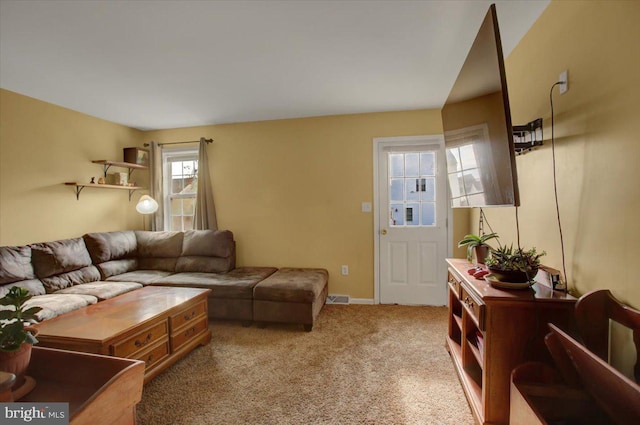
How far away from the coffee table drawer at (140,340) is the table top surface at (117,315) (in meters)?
0.07

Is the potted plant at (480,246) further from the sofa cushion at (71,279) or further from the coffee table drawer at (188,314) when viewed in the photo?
the sofa cushion at (71,279)

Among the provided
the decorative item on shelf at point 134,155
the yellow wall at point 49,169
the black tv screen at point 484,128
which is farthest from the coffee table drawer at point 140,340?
the decorative item on shelf at point 134,155

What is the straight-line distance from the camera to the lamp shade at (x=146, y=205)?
3.76 metres

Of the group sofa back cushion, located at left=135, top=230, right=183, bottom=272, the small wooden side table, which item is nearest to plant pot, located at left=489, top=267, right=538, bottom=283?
the small wooden side table

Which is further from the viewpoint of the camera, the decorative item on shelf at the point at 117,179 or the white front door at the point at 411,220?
the decorative item on shelf at the point at 117,179

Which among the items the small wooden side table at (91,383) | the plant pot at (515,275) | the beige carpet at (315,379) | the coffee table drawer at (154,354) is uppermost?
the plant pot at (515,275)

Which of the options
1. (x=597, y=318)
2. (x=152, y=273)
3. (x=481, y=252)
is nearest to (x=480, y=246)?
(x=481, y=252)

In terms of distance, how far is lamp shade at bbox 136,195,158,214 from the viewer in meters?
3.76

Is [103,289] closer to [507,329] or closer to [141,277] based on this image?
[141,277]

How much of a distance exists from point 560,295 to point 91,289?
12.0 feet

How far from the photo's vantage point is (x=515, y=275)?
Answer: 1.44 metres

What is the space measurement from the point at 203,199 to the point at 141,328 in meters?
2.22

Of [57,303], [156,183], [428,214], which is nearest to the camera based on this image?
[57,303]

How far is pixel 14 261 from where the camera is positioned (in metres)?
2.47
